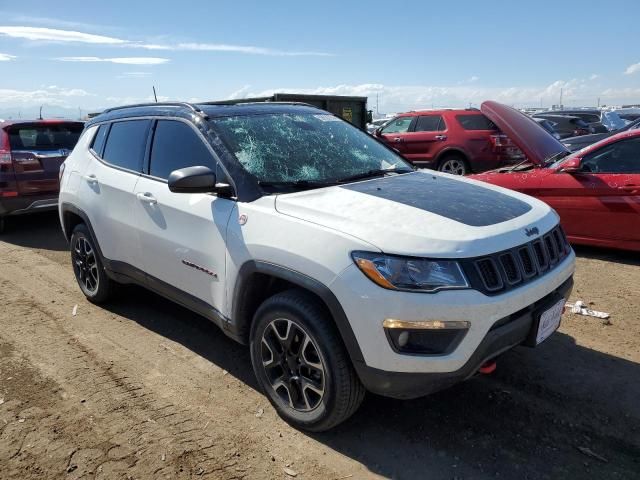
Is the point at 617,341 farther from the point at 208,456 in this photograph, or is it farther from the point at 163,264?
the point at 163,264

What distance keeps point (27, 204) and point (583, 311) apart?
738cm

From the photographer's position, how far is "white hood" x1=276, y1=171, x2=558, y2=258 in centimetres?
240

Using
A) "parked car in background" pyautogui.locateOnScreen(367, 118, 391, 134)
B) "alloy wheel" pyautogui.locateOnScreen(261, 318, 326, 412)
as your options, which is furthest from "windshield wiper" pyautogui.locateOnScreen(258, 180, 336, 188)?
"parked car in background" pyautogui.locateOnScreen(367, 118, 391, 134)

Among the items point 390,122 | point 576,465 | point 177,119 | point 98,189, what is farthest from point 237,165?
point 390,122

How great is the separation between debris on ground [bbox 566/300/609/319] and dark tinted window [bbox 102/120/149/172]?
12.1 feet

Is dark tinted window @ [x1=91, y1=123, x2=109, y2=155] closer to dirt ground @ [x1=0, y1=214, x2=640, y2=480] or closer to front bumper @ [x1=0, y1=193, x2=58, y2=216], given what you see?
dirt ground @ [x1=0, y1=214, x2=640, y2=480]

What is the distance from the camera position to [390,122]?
12219 mm

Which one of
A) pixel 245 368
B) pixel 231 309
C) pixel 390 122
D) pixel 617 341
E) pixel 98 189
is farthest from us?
pixel 390 122

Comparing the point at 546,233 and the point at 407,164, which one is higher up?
the point at 407,164

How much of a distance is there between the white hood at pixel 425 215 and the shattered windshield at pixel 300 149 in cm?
26

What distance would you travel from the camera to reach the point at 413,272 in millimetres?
2348

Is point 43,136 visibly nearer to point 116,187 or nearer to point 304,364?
point 116,187

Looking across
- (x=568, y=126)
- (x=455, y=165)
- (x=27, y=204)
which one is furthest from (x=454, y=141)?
(x=27, y=204)

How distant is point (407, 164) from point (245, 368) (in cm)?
190
